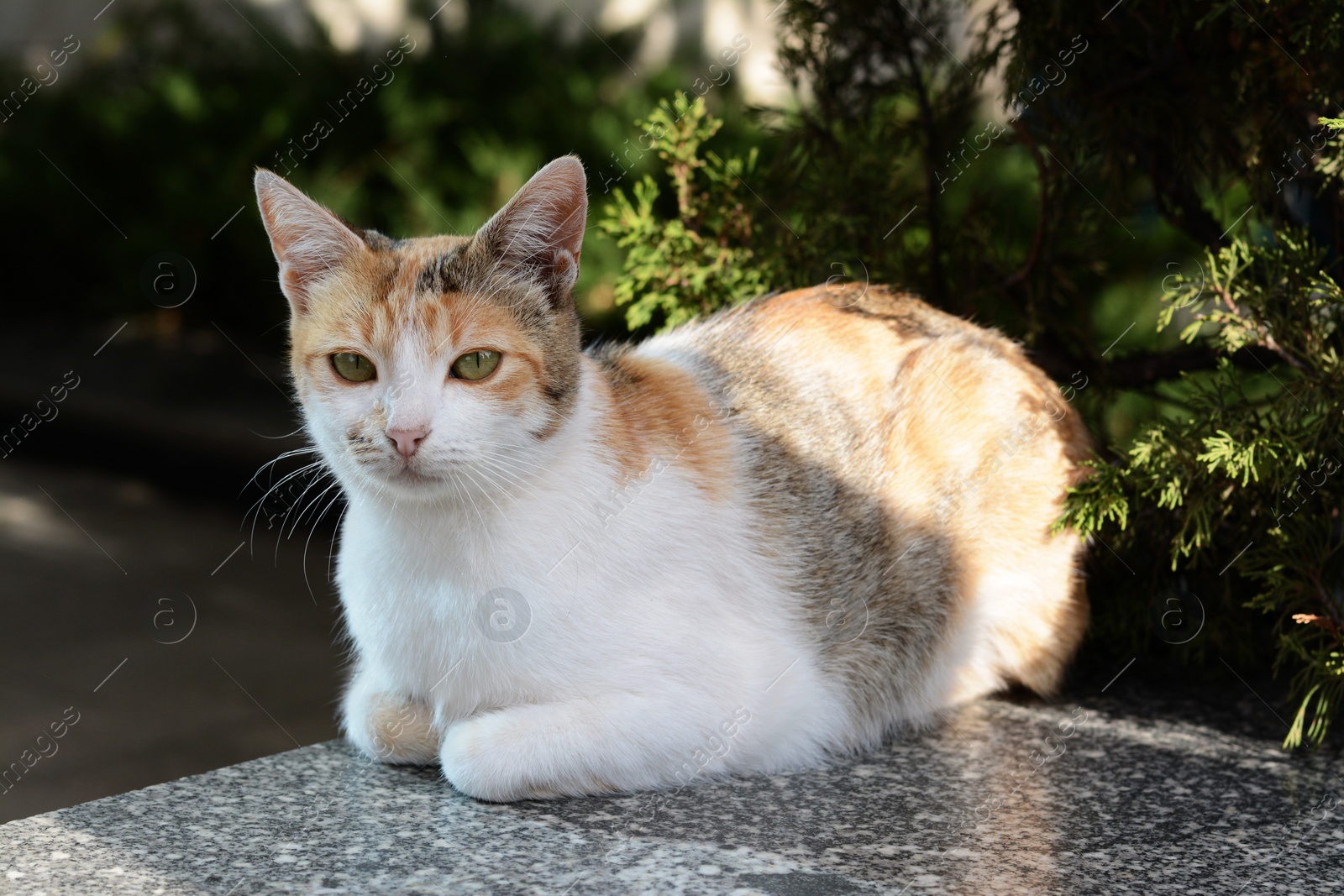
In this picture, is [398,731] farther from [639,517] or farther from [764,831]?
[764,831]

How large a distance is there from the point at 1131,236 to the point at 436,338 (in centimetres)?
189

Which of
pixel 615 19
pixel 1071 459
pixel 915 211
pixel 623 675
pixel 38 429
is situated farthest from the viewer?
pixel 615 19

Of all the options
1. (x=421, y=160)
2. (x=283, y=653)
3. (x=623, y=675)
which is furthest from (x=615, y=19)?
(x=623, y=675)

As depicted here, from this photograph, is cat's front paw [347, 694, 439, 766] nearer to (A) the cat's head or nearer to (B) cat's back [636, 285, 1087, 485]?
(A) the cat's head

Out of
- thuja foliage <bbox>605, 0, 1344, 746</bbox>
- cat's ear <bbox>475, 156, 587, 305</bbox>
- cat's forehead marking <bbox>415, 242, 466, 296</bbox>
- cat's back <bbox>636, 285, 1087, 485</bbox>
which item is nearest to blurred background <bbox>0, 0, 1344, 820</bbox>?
thuja foliage <bbox>605, 0, 1344, 746</bbox>

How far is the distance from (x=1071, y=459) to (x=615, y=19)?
579 cm

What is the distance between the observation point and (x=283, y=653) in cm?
436

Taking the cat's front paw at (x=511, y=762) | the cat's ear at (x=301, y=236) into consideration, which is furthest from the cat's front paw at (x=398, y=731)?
the cat's ear at (x=301, y=236)

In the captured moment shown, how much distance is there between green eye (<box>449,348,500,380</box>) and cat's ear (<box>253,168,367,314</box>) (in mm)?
289

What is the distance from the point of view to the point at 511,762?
1.88 m

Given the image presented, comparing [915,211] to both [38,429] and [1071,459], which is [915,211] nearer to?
[1071,459]

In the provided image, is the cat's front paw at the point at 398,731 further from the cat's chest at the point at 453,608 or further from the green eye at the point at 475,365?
the green eye at the point at 475,365

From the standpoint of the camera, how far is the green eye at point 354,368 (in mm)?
1878

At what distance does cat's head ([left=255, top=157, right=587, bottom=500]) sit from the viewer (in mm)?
1811
